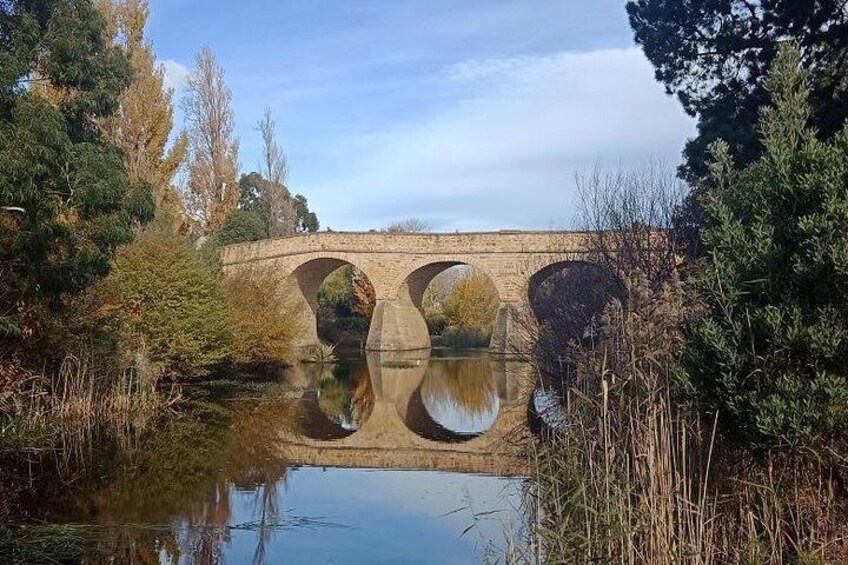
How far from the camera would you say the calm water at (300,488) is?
634cm

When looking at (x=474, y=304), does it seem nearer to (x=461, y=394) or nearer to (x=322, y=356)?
(x=322, y=356)

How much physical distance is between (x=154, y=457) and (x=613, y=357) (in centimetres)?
660

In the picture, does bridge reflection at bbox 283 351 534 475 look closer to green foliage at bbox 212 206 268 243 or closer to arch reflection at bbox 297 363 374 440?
arch reflection at bbox 297 363 374 440

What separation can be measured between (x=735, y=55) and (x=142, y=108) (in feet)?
55.8

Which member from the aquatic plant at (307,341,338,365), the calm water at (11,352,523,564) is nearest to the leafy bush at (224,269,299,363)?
the calm water at (11,352,523,564)

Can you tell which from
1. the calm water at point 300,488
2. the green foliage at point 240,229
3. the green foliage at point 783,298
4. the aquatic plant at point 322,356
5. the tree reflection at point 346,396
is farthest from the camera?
the green foliage at point 240,229

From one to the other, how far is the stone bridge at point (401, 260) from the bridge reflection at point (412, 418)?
211 inches

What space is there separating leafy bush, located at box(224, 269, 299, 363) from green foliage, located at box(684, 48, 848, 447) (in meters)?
15.8

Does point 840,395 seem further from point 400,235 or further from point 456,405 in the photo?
point 400,235

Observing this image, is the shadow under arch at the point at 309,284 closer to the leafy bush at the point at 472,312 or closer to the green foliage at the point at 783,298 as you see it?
the leafy bush at the point at 472,312

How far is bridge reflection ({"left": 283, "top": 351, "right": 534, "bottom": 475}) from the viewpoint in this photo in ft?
33.8

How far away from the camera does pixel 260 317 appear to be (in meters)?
20.0

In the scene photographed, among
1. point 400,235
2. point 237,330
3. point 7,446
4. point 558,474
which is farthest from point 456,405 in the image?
point 400,235

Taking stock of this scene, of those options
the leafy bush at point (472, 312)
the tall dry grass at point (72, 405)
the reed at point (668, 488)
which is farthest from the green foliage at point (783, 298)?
the leafy bush at point (472, 312)
